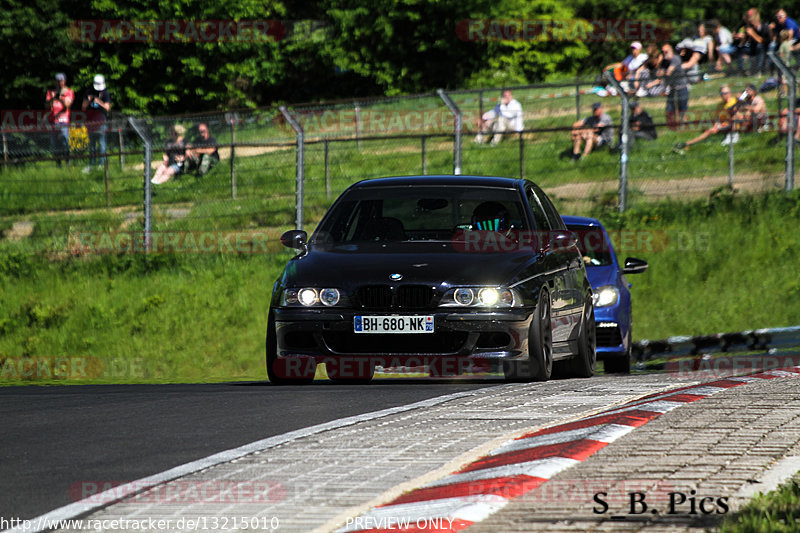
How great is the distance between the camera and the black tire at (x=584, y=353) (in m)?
12.5

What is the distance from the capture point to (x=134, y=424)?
8.44 meters

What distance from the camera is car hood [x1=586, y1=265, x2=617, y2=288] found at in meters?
15.6

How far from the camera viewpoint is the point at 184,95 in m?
42.1

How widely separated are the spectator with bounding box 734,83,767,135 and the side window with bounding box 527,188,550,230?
1245cm

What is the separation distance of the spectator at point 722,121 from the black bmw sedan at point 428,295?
13047 millimetres

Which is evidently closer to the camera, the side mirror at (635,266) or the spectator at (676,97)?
the side mirror at (635,266)

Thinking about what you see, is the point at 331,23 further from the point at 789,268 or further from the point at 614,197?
the point at 789,268

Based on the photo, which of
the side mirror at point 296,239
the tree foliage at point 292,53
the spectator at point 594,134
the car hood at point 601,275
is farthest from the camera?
the tree foliage at point 292,53

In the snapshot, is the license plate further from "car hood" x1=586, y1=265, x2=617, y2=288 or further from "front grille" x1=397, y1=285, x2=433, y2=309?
"car hood" x1=586, y1=265, x2=617, y2=288

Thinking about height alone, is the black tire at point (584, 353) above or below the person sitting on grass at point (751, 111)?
below

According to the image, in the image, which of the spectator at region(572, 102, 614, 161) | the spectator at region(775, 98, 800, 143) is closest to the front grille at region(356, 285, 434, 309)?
the spectator at region(572, 102, 614, 161)

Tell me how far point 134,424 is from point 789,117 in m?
16.6

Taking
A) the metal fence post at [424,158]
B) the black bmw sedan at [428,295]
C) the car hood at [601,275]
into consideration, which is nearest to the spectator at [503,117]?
the metal fence post at [424,158]

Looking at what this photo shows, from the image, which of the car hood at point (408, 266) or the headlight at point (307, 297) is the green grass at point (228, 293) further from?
the headlight at point (307, 297)
